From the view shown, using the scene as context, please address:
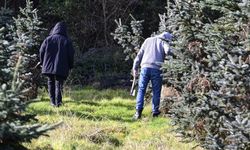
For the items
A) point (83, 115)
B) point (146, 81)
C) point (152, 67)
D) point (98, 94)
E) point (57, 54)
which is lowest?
point (98, 94)

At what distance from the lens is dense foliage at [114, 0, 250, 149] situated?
5.71m

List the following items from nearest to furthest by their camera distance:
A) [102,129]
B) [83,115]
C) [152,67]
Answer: [102,129], [83,115], [152,67]

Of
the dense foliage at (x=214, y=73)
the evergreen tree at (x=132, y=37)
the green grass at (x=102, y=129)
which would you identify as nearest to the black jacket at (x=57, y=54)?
the green grass at (x=102, y=129)

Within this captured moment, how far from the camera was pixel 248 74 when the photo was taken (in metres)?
5.63

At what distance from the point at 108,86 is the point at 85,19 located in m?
5.94

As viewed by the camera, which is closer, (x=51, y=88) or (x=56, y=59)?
(x=56, y=59)

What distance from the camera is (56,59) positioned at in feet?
36.9

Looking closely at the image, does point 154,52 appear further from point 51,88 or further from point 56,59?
point 51,88

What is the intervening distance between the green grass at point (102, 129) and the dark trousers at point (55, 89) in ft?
0.63

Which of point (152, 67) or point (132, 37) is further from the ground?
point (132, 37)

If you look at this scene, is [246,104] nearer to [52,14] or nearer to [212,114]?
[212,114]

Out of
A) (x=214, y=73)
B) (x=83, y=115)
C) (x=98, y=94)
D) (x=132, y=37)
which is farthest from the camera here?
(x=98, y=94)

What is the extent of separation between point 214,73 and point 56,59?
5.36 m

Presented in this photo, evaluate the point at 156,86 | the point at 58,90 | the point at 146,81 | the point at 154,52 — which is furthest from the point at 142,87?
the point at 58,90
